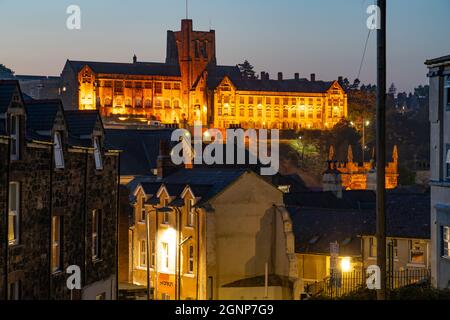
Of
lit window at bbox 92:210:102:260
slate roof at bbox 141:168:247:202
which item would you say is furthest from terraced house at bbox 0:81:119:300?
slate roof at bbox 141:168:247:202

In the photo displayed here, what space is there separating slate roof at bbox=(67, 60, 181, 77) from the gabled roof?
149 meters

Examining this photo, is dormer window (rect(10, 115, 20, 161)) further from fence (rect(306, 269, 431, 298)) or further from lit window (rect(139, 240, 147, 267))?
lit window (rect(139, 240, 147, 267))

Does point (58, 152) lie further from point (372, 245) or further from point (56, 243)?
point (372, 245)

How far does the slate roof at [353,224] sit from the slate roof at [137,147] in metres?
31.0

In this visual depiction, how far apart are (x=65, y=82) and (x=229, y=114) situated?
97.9ft

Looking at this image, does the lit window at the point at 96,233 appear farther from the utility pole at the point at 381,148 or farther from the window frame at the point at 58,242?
the utility pole at the point at 381,148

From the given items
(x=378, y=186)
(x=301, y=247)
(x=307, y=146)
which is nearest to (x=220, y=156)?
(x=301, y=247)

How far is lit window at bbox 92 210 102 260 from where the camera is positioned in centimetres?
3431

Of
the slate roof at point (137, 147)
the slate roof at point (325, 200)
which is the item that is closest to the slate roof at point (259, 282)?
the slate roof at point (325, 200)

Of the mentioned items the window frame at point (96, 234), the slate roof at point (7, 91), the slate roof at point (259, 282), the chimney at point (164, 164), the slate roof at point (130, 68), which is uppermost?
the slate roof at point (130, 68)

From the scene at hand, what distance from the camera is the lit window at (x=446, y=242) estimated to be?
40381 mm
